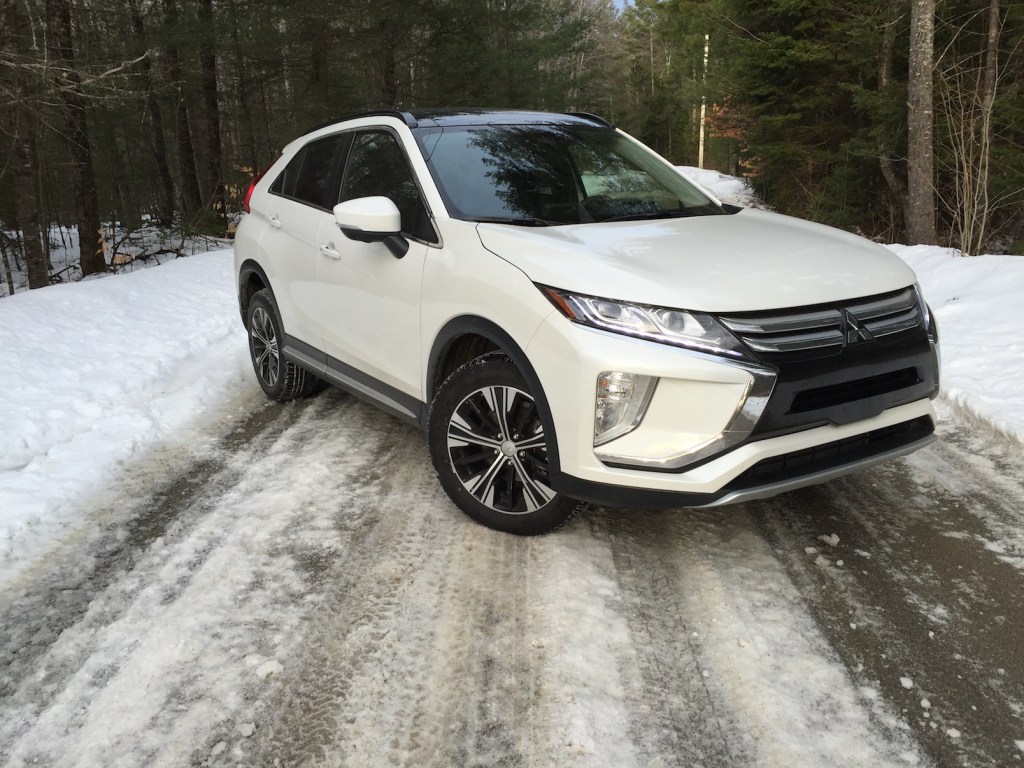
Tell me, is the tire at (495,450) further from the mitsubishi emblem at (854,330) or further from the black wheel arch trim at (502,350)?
the mitsubishi emblem at (854,330)

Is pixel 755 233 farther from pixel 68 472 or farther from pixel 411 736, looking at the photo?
pixel 68 472

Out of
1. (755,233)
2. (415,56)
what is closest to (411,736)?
(755,233)

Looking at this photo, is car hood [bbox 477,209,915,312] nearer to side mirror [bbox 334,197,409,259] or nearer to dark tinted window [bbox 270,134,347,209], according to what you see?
side mirror [bbox 334,197,409,259]

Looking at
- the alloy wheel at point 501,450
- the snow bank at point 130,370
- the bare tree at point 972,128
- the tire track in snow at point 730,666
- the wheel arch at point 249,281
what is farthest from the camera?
the bare tree at point 972,128

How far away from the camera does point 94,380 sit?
226 inches

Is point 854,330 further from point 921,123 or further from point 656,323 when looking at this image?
point 921,123

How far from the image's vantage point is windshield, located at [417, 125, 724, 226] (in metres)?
3.84

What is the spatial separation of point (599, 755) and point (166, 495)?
2835 mm

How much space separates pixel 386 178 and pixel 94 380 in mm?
3009

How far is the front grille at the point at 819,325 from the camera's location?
9.43 ft

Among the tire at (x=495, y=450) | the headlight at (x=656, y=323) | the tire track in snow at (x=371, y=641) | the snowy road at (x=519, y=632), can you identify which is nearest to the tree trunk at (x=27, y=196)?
the snowy road at (x=519, y=632)

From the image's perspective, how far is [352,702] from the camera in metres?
2.56

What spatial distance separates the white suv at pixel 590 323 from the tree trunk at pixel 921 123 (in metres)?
8.69

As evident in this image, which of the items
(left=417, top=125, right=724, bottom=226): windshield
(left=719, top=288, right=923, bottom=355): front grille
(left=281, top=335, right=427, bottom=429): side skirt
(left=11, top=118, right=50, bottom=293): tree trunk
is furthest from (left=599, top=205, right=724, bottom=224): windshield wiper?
(left=11, top=118, right=50, bottom=293): tree trunk
